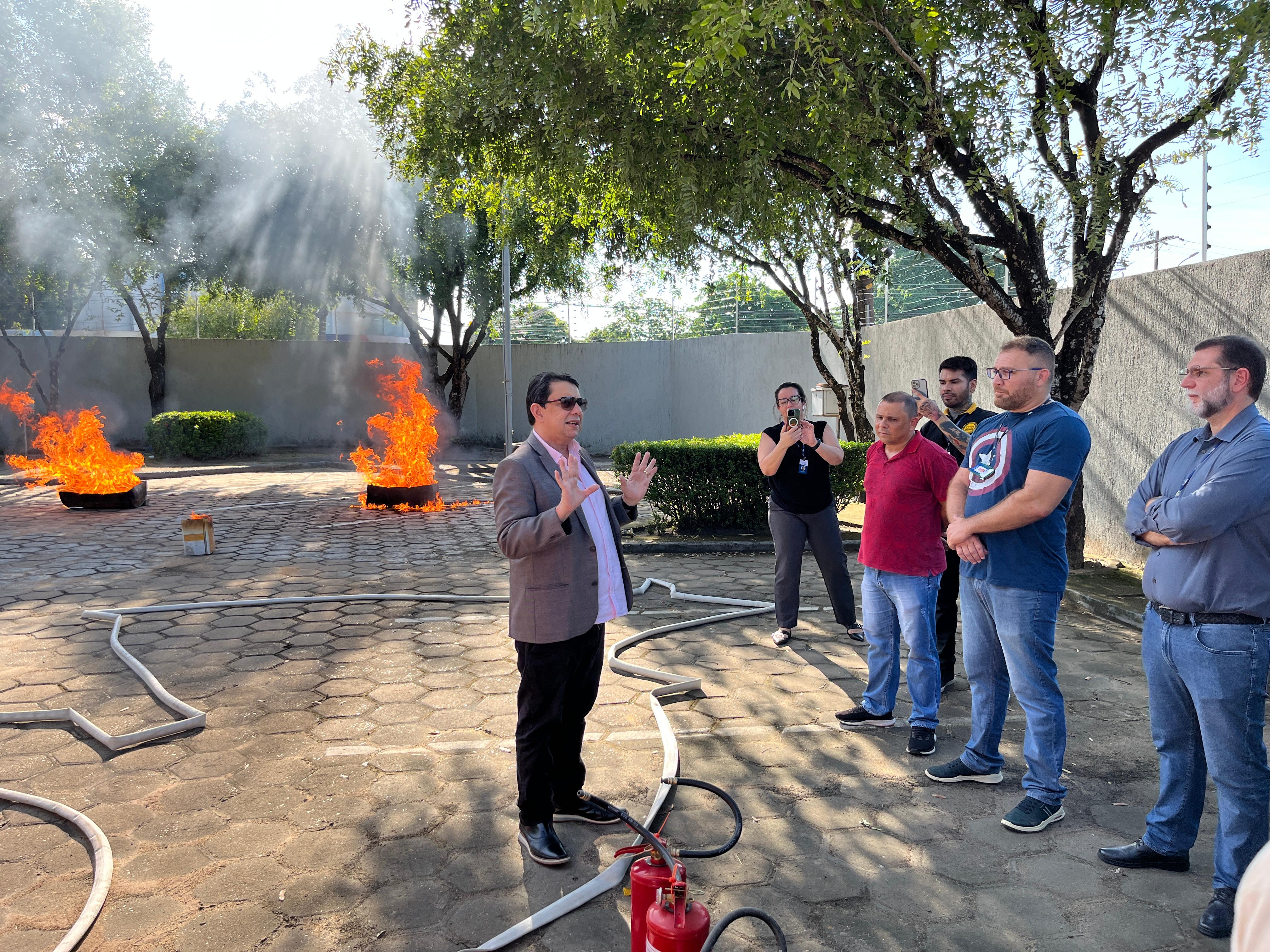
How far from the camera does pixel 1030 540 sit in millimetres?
3553

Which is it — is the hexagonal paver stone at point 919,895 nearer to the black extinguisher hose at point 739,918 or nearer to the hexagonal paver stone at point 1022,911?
the hexagonal paver stone at point 1022,911

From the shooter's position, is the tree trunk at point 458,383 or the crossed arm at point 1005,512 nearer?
the crossed arm at point 1005,512

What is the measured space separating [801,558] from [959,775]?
2287mm

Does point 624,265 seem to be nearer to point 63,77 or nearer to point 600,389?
point 600,389

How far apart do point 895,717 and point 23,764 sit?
4.62m

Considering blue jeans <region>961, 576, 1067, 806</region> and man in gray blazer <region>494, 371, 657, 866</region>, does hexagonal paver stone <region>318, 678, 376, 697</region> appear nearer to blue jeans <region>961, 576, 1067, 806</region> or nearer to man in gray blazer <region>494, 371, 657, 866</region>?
man in gray blazer <region>494, 371, 657, 866</region>

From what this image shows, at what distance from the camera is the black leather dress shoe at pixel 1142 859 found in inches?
126

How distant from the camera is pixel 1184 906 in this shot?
3.02 meters

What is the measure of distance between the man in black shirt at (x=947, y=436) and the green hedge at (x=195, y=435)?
63.6 feet

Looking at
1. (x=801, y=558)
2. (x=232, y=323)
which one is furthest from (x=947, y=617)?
(x=232, y=323)

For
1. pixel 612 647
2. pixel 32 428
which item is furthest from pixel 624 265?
pixel 32 428

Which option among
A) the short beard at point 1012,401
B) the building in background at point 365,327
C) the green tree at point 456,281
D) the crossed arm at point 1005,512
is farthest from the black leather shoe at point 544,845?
the building in background at point 365,327

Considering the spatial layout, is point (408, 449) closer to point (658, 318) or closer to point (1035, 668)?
point (1035, 668)

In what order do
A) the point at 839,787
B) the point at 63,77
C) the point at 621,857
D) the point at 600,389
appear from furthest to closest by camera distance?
1. the point at 600,389
2. the point at 63,77
3. the point at 839,787
4. the point at 621,857
